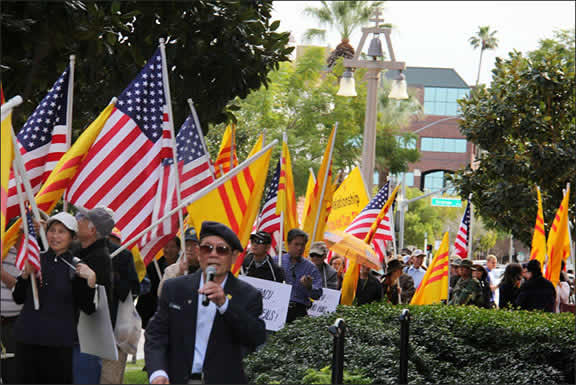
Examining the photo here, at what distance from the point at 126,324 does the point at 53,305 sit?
120 centimetres

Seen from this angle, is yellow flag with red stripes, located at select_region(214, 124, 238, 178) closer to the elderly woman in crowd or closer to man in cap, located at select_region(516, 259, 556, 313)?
man in cap, located at select_region(516, 259, 556, 313)

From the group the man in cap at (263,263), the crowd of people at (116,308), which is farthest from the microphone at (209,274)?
the man in cap at (263,263)

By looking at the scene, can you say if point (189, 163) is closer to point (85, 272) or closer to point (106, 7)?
point (106, 7)

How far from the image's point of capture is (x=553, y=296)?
1473 centimetres

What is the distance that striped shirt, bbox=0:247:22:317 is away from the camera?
7.52 metres

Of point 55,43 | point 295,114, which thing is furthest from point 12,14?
point 295,114

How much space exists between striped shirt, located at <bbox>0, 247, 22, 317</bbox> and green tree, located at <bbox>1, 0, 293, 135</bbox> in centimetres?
307

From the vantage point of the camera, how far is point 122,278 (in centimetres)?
812

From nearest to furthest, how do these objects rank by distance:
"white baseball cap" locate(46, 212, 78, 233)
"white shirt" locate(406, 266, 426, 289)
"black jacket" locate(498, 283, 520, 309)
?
"white baseball cap" locate(46, 212, 78, 233) < "black jacket" locate(498, 283, 520, 309) < "white shirt" locate(406, 266, 426, 289)

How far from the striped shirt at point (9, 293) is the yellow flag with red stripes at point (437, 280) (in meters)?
8.75

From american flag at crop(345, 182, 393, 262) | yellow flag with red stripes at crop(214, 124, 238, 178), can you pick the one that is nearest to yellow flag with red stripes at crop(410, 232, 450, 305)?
american flag at crop(345, 182, 393, 262)

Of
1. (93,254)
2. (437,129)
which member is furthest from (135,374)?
(437,129)

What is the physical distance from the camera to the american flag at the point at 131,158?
9117 mm

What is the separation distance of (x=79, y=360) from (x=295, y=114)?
104 ft
